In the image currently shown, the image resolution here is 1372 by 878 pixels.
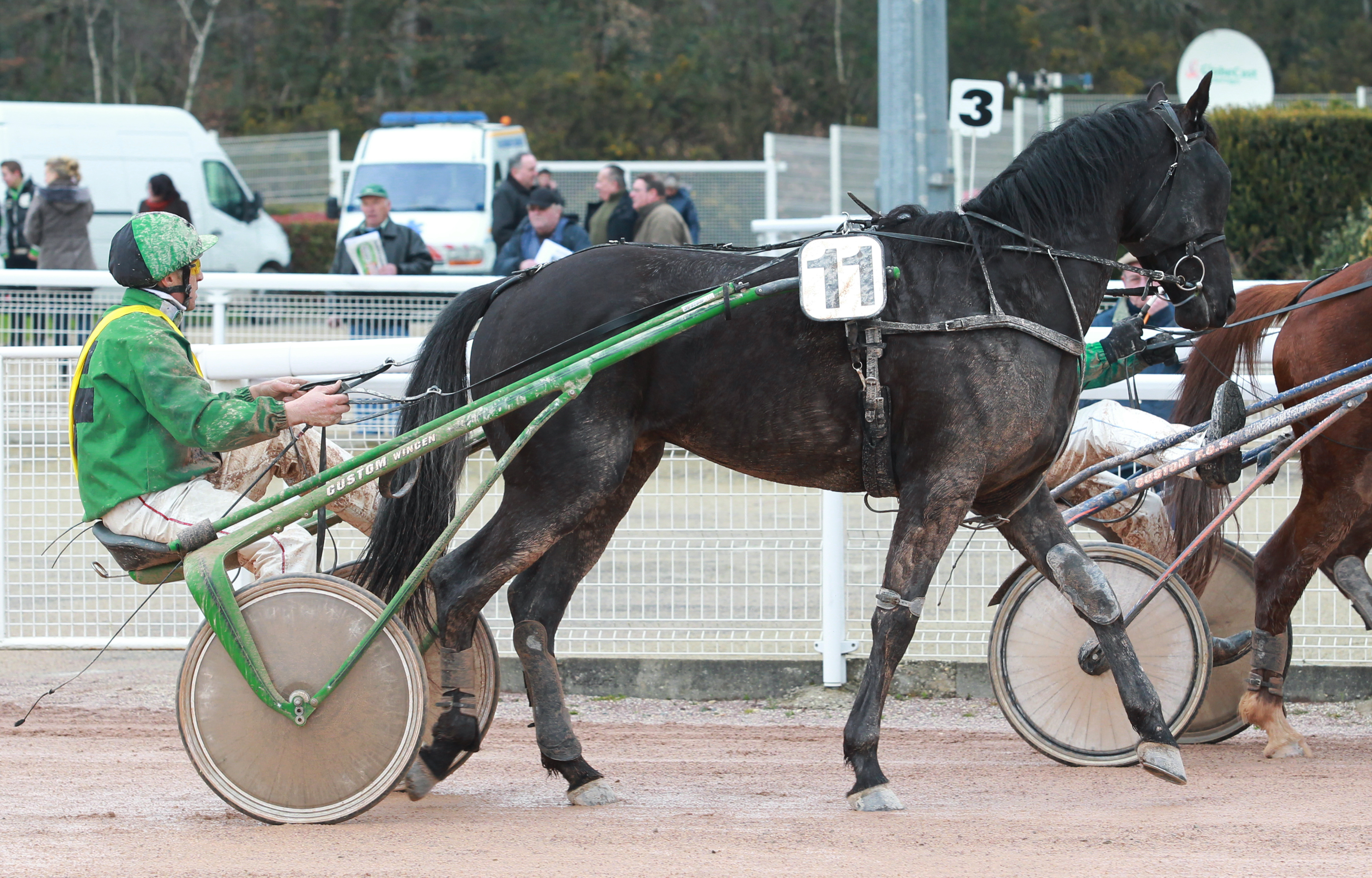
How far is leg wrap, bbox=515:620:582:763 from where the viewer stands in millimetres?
4613

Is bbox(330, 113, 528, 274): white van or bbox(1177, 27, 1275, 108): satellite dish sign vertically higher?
bbox(1177, 27, 1275, 108): satellite dish sign

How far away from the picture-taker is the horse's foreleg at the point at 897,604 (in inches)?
172

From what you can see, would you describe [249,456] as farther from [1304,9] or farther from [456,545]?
[1304,9]

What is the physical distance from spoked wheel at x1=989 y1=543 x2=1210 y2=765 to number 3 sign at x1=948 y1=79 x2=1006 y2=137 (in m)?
6.92

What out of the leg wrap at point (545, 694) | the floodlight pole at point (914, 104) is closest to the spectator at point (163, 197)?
the floodlight pole at point (914, 104)

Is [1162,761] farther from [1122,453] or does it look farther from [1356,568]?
[1356,568]

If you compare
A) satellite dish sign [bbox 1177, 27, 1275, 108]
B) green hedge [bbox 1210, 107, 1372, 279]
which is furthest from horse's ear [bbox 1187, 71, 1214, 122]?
satellite dish sign [bbox 1177, 27, 1275, 108]

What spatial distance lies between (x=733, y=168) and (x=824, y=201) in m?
1.31

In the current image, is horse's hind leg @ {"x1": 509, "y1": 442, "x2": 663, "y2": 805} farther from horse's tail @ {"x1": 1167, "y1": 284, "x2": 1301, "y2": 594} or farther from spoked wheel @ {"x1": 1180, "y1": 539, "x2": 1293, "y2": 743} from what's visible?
spoked wheel @ {"x1": 1180, "y1": 539, "x2": 1293, "y2": 743}

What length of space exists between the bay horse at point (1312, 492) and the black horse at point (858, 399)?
752mm

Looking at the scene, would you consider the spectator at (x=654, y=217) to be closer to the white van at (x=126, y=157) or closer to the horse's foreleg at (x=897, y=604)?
the horse's foreleg at (x=897, y=604)

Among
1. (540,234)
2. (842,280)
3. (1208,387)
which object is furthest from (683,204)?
(842,280)

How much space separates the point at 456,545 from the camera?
19.9ft

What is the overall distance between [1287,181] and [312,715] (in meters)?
13.9
